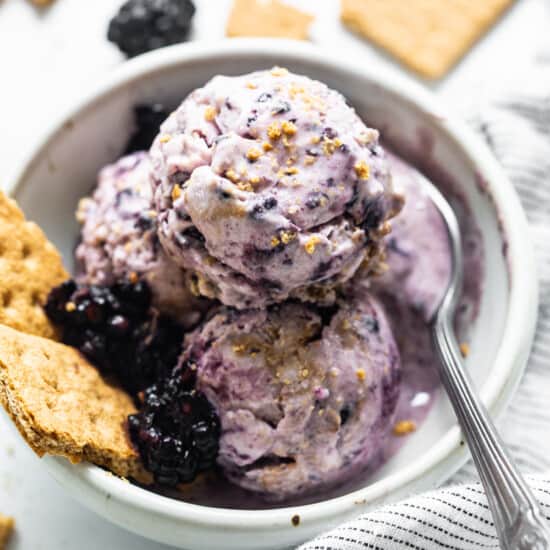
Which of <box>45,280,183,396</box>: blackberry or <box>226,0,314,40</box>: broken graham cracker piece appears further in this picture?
<box>226,0,314,40</box>: broken graham cracker piece

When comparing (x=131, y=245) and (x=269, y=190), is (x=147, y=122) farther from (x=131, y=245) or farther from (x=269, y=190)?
(x=269, y=190)

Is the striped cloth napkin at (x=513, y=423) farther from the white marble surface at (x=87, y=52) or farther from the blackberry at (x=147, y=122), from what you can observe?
the blackberry at (x=147, y=122)

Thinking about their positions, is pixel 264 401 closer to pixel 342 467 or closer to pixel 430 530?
pixel 342 467

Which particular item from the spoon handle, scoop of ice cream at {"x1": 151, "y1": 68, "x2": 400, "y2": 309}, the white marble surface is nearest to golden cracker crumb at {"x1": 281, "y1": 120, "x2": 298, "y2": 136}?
scoop of ice cream at {"x1": 151, "y1": 68, "x2": 400, "y2": 309}

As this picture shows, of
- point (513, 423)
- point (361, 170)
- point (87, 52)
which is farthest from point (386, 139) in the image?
point (87, 52)

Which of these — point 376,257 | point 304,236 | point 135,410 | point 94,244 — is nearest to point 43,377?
point 135,410

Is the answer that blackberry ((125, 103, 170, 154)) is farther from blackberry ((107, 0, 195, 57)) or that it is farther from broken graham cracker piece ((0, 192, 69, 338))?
blackberry ((107, 0, 195, 57))
